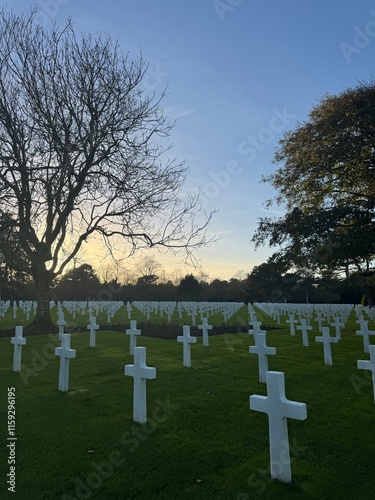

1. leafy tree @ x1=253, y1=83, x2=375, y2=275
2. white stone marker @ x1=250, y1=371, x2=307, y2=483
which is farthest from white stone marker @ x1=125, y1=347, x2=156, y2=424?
leafy tree @ x1=253, y1=83, x2=375, y2=275

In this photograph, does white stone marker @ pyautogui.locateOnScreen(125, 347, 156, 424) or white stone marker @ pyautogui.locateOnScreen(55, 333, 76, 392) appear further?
white stone marker @ pyautogui.locateOnScreen(55, 333, 76, 392)

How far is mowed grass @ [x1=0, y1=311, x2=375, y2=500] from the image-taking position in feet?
9.84

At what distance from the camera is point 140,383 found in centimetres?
454

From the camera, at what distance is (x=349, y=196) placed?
14750mm

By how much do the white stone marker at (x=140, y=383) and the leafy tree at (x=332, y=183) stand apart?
9394 mm

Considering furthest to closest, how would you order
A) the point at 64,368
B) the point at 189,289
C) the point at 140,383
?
the point at 189,289 → the point at 64,368 → the point at 140,383

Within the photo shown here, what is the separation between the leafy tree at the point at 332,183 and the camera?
1248cm

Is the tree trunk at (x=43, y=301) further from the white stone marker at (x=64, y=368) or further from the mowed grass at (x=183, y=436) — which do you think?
the white stone marker at (x=64, y=368)

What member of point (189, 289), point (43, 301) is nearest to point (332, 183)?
point (43, 301)

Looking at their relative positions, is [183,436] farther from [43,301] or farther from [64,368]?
[43,301]

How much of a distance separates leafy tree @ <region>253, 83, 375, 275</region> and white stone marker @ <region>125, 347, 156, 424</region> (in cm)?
939

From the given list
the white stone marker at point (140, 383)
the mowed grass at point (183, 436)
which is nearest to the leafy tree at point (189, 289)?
the mowed grass at point (183, 436)

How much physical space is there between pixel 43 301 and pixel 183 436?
11818mm

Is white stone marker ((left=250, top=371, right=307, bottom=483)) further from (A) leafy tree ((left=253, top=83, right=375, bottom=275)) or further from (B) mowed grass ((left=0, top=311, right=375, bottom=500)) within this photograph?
(A) leafy tree ((left=253, top=83, right=375, bottom=275))
